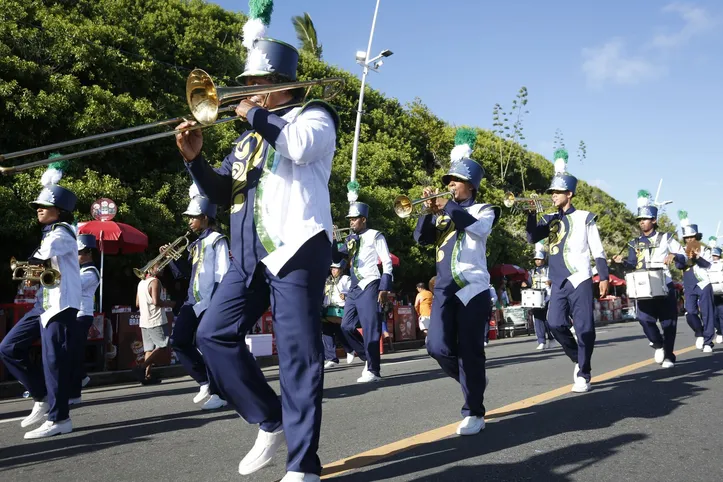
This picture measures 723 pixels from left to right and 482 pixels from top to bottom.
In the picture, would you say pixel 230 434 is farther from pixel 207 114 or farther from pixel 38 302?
pixel 207 114

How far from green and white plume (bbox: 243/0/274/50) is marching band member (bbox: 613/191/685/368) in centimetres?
702

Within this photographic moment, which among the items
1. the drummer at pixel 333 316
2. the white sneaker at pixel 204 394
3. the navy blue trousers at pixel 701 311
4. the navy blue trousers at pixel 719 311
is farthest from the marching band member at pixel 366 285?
the navy blue trousers at pixel 719 311

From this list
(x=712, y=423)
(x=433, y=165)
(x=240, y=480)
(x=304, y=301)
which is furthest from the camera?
(x=433, y=165)

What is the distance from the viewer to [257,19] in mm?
4000

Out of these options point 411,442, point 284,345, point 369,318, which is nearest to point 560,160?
point 369,318

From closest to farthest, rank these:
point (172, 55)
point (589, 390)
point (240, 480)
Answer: point (240, 480) < point (589, 390) < point (172, 55)

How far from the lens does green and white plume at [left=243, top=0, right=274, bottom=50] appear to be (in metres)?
3.93

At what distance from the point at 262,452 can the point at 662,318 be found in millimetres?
7371

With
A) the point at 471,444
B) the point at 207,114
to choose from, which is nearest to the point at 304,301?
the point at 207,114

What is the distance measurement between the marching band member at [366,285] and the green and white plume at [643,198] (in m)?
3.95

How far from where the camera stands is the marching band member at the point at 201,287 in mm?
6996

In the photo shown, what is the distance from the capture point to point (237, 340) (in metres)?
3.53

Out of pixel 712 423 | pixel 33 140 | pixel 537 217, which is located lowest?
pixel 712 423

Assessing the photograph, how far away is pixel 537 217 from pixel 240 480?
4.70m
